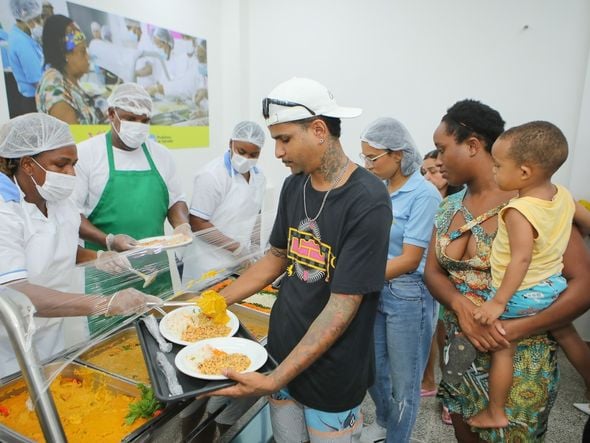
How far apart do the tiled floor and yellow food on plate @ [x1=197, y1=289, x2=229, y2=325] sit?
169 centimetres

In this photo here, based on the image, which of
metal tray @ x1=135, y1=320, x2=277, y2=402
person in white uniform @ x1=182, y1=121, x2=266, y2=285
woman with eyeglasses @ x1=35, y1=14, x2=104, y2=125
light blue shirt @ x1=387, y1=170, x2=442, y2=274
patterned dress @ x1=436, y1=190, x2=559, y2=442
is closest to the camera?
metal tray @ x1=135, y1=320, x2=277, y2=402

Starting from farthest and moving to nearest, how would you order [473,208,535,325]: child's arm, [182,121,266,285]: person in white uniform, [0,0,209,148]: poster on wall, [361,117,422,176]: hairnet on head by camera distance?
[0,0,209,148]: poster on wall → [182,121,266,285]: person in white uniform → [361,117,422,176]: hairnet on head → [473,208,535,325]: child's arm

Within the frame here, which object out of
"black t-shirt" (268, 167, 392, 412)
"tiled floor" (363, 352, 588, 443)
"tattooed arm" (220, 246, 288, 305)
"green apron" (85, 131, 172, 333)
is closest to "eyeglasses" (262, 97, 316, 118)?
"black t-shirt" (268, 167, 392, 412)

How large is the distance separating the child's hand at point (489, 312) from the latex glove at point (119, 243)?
161 centimetres

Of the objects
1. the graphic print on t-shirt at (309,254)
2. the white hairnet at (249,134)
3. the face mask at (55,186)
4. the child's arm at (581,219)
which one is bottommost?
the graphic print on t-shirt at (309,254)

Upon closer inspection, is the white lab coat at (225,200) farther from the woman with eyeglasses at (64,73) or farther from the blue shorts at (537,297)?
the blue shorts at (537,297)

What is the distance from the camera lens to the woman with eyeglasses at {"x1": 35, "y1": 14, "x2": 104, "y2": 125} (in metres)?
2.96

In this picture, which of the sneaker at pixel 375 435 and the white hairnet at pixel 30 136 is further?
the sneaker at pixel 375 435

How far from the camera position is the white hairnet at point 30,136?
59.6 inches

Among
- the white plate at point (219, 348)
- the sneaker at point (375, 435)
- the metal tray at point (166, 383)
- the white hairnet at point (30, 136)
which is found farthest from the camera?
the sneaker at point (375, 435)

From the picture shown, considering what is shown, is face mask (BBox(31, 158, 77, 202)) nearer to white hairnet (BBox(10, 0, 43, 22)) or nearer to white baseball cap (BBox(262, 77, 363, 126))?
white baseball cap (BBox(262, 77, 363, 126))

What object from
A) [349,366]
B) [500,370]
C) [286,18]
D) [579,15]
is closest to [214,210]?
[349,366]

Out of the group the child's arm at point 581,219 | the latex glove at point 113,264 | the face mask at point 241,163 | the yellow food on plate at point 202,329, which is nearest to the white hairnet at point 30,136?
the latex glove at point 113,264

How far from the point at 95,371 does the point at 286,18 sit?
13.9ft
